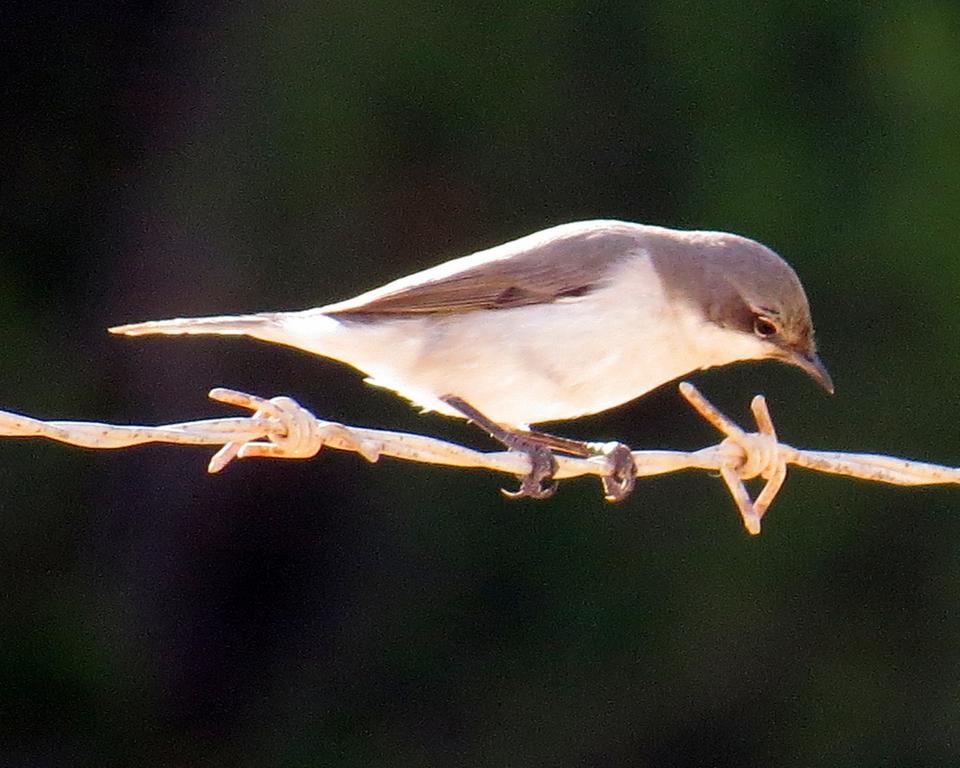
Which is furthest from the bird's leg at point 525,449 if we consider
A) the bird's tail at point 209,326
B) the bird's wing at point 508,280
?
the bird's tail at point 209,326

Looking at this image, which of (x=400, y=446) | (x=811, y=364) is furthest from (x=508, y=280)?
(x=400, y=446)

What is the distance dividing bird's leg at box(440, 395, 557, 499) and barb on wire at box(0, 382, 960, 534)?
12 cm

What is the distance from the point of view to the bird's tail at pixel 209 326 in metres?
3.62

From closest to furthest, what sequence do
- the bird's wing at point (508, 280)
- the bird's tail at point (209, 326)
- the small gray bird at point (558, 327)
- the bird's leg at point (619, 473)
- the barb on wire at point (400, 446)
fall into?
1. the barb on wire at point (400, 446)
2. the bird's tail at point (209, 326)
3. the bird's leg at point (619, 473)
4. the small gray bird at point (558, 327)
5. the bird's wing at point (508, 280)

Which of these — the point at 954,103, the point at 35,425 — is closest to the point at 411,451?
the point at 35,425

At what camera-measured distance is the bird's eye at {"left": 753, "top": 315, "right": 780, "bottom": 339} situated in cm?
429

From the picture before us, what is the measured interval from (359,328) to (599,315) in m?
0.61

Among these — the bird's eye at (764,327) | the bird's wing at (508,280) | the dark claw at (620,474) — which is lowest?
the dark claw at (620,474)

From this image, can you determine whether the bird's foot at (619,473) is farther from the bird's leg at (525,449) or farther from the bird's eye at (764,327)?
the bird's eye at (764,327)

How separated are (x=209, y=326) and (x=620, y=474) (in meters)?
1.02

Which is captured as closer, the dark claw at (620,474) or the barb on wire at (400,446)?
the barb on wire at (400,446)

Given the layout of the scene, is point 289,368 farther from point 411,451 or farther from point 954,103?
point 411,451

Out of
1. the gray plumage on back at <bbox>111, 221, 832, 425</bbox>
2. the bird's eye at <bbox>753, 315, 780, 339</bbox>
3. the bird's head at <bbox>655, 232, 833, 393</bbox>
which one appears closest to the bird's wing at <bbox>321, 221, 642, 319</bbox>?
the gray plumage on back at <bbox>111, 221, 832, 425</bbox>

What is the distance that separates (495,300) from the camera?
420cm
